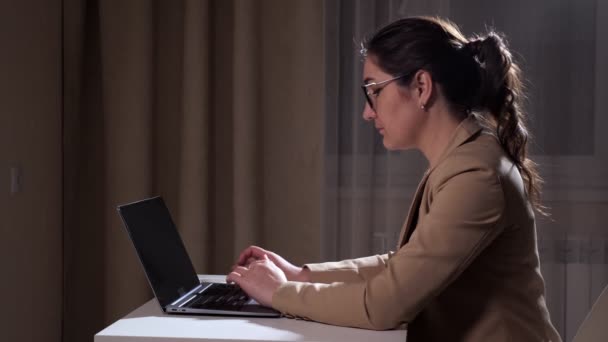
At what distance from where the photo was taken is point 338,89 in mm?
2754

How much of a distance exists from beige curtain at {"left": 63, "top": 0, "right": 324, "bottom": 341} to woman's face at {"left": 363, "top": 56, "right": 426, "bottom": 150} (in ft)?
3.91

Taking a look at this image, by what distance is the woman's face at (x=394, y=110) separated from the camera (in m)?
1.45

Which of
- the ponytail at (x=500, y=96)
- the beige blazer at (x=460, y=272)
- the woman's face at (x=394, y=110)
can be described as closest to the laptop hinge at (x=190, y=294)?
the beige blazer at (x=460, y=272)

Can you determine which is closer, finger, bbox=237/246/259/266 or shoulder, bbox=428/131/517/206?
shoulder, bbox=428/131/517/206

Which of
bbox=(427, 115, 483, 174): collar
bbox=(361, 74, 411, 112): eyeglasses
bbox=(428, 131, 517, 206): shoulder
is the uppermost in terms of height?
bbox=(361, 74, 411, 112): eyeglasses

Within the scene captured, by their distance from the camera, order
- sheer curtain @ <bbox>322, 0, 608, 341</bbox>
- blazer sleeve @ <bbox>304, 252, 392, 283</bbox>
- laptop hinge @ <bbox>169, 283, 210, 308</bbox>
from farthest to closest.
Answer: sheer curtain @ <bbox>322, 0, 608, 341</bbox>
blazer sleeve @ <bbox>304, 252, 392, 283</bbox>
laptop hinge @ <bbox>169, 283, 210, 308</bbox>

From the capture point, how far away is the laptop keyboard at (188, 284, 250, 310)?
1432 mm

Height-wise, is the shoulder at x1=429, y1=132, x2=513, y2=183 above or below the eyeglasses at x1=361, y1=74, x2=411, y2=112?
below

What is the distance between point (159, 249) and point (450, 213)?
64 centimetres

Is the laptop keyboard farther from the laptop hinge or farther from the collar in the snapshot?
the collar

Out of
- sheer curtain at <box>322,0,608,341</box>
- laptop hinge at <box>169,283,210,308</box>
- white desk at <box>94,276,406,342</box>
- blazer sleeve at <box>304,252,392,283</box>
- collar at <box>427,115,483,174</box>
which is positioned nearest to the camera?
white desk at <box>94,276,406,342</box>

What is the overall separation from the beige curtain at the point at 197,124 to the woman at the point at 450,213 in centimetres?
122

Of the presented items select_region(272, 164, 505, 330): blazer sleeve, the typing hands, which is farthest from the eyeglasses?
the typing hands

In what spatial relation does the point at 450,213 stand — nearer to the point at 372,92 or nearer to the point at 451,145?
the point at 451,145
